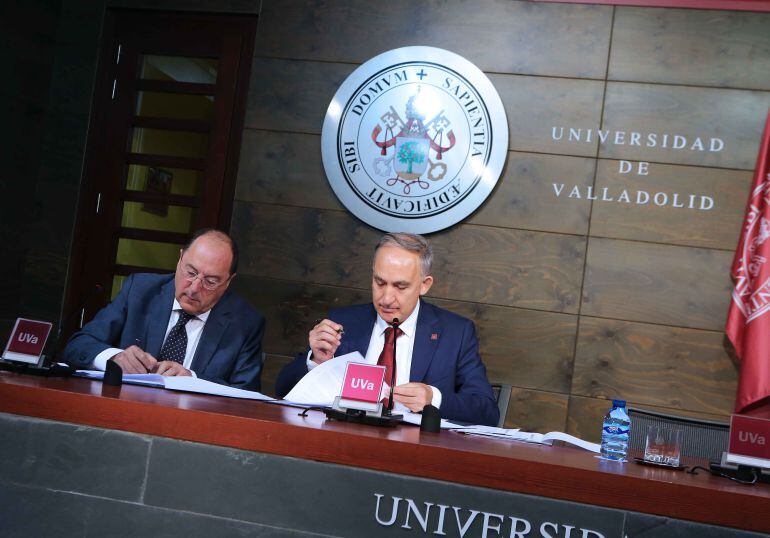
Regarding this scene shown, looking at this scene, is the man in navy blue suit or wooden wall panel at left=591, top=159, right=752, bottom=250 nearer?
the man in navy blue suit

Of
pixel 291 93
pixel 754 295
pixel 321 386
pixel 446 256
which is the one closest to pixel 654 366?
pixel 754 295

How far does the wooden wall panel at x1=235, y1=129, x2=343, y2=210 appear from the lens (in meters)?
3.73

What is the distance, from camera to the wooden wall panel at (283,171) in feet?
12.2

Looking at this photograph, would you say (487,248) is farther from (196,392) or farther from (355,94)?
(196,392)

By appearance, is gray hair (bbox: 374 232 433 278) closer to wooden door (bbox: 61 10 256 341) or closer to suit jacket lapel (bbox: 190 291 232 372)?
suit jacket lapel (bbox: 190 291 232 372)

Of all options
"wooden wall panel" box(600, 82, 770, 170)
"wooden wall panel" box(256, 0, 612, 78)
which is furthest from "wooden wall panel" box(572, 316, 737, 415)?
"wooden wall panel" box(256, 0, 612, 78)

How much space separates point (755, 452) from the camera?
184cm

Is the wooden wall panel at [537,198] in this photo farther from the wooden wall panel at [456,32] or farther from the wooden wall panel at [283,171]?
the wooden wall panel at [283,171]

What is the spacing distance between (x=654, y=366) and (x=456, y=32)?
163cm

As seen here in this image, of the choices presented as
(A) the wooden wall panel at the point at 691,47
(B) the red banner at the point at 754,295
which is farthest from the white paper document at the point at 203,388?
(A) the wooden wall panel at the point at 691,47

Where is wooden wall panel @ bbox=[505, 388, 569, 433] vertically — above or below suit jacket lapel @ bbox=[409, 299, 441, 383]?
below

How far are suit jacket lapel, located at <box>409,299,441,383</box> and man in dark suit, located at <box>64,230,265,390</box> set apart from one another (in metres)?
0.54

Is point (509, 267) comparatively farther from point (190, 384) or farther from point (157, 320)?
point (190, 384)

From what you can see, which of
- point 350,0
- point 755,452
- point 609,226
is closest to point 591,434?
point 609,226
